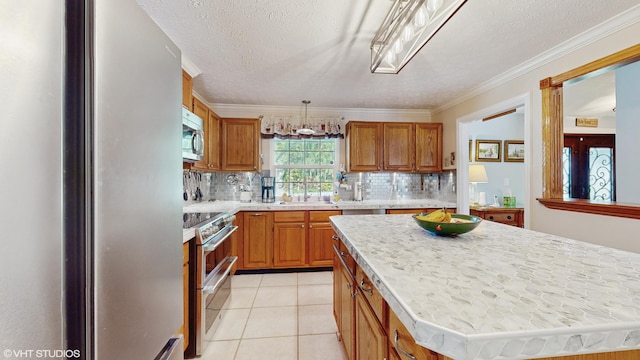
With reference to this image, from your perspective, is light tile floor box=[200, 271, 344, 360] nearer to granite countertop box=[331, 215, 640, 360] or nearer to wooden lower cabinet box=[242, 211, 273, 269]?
wooden lower cabinet box=[242, 211, 273, 269]

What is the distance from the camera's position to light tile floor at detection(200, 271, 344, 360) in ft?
6.00

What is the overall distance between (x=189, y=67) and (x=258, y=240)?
2.09 m

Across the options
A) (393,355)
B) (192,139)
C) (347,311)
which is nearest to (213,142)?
(192,139)

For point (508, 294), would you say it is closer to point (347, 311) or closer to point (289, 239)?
point (347, 311)

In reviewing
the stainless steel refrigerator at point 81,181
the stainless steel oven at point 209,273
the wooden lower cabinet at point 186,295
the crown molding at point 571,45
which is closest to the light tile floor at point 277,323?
the stainless steel oven at point 209,273

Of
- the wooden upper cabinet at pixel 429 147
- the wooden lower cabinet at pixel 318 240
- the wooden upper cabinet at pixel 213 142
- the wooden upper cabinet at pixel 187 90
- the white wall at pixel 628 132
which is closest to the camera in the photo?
the wooden upper cabinet at pixel 187 90

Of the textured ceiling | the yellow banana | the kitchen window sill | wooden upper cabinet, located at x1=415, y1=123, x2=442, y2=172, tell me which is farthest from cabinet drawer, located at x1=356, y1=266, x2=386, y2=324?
wooden upper cabinet, located at x1=415, y1=123, x2=442, y2=172

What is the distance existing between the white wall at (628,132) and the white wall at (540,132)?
903 mm

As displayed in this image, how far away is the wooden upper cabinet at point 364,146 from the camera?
371cm

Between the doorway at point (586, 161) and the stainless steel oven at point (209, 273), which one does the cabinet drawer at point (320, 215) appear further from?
the doorway at point (586, 161)

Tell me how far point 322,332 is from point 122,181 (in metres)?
1.91

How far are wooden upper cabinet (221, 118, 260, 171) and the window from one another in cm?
46

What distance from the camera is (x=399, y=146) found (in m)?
3.79

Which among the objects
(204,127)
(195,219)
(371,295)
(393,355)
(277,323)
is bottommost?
(277,323)
